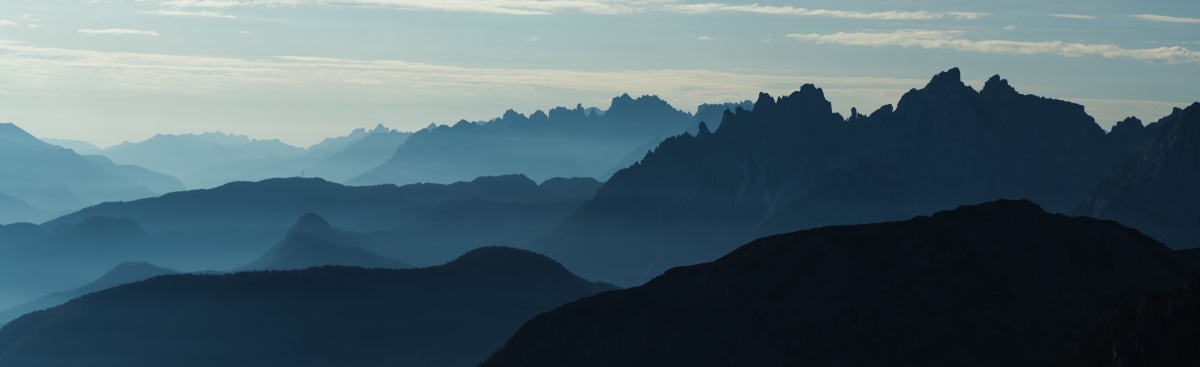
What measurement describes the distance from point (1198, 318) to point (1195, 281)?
473cm

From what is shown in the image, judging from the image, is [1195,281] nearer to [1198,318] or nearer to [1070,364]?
[1198,318]

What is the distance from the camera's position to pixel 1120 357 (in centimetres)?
16900

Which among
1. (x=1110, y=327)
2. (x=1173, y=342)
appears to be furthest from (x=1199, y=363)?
(x=1110, y=327)

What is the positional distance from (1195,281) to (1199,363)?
11.2 metres

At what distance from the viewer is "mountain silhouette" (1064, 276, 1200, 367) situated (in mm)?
165625

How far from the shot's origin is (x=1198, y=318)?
16850 centimetres

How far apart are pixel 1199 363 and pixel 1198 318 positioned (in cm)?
647

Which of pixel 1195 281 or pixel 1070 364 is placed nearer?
pixel 1195 281

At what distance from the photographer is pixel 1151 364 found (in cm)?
16550

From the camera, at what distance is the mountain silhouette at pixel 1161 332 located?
166m

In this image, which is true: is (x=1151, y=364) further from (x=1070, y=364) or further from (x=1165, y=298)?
(x=1070, y=364)

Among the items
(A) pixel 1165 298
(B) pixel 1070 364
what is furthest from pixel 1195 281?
(B) pixel 1070 364

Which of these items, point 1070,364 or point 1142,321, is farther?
point 1070,364

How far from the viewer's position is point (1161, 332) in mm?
167250
